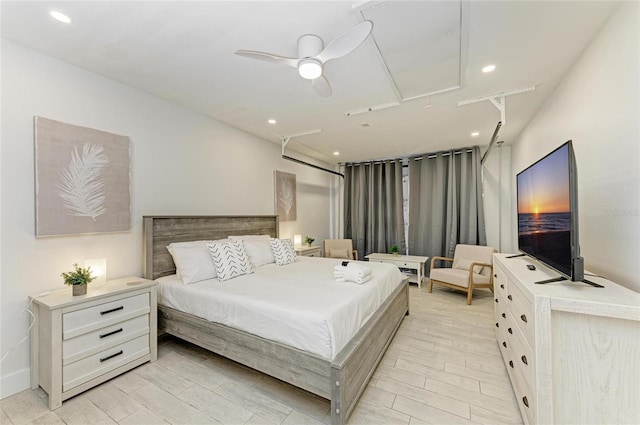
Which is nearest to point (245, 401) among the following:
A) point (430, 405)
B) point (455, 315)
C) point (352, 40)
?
point (430, 405)

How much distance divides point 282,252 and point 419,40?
113 inches

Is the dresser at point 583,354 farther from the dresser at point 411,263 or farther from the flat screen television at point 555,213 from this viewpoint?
the dresser at point 411,263

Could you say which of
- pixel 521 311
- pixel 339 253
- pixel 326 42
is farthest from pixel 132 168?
pixel 339 253

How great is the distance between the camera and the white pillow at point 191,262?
264cm

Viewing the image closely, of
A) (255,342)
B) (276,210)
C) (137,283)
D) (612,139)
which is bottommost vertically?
(255,342)

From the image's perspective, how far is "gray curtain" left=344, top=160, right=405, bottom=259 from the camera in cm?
602

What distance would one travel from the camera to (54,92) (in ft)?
7.27

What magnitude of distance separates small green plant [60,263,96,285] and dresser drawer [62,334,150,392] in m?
0.60

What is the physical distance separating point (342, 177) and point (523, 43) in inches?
192

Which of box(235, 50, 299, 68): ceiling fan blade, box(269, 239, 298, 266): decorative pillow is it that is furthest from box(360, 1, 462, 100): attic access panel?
box(269, 239, 298, 266): decorative pillow

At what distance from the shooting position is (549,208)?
1825mm

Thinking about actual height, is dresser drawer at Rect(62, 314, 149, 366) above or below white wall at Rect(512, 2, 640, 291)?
below

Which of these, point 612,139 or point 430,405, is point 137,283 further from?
point 612,139

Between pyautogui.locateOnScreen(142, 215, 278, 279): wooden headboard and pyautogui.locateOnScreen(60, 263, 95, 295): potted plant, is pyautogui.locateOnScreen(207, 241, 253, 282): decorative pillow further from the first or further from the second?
pyautogui.locateOnScreen(60, 263, 95, 295): potted plant
